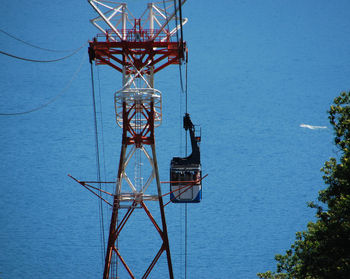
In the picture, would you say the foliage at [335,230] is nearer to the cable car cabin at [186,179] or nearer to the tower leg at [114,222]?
the cable car cabin at [186,179]

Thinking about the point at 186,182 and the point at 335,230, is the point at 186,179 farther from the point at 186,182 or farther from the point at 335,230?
the point at 335,230

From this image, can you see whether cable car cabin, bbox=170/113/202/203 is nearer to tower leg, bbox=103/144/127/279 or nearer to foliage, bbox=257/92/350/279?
tower leg, bbox=103/144/127/279

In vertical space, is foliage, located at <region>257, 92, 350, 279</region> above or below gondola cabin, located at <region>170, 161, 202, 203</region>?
below

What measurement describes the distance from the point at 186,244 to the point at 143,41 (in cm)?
1236

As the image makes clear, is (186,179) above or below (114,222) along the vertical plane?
above

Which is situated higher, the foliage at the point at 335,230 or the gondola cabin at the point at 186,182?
the gondola cabin at the point at 186,182

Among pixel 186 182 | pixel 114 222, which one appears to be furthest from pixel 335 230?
pixel 114 222

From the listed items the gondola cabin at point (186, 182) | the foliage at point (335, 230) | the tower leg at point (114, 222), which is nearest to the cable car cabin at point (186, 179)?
the gondola cabin at point (186, 182)

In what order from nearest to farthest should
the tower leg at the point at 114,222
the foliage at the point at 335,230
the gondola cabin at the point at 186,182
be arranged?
1. the foliage at the point at 335,230
2. the tower leg at the point at 114,222
3. the gondola cabin at the point at 186,182

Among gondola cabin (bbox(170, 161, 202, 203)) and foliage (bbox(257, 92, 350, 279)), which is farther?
gondola cabin (bbox(170, 161, 202, 203))

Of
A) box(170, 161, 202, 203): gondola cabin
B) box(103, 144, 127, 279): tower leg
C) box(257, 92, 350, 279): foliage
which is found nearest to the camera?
box(257, 92, 350, 279): foliage

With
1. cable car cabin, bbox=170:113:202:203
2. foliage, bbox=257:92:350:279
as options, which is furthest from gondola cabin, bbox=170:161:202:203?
foliage, bbox=257:92:350:279

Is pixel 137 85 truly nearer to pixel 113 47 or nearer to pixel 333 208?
pixel 113 47

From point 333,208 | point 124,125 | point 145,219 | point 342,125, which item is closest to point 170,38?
point 124,125
